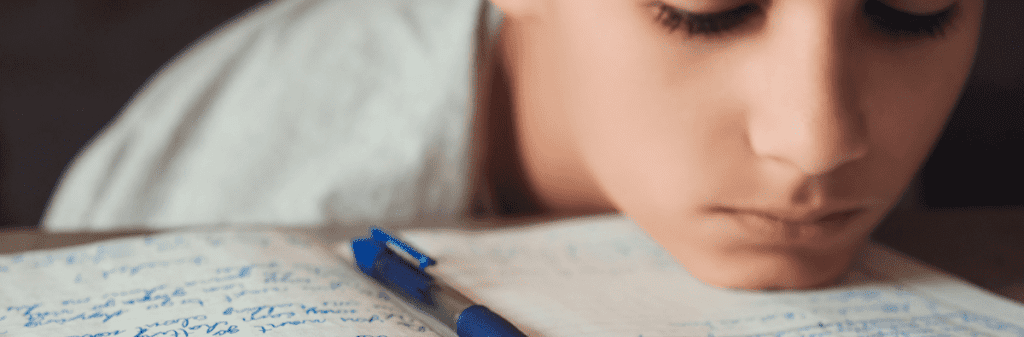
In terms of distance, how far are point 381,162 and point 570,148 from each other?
160 mm

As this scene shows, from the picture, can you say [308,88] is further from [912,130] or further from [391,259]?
[912,130]

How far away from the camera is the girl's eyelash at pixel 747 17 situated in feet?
1.10

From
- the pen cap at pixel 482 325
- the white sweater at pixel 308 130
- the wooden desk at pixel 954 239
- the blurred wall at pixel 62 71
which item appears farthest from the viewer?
the blurred wall at pixel 62 71

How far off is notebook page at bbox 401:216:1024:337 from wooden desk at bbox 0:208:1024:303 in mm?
52

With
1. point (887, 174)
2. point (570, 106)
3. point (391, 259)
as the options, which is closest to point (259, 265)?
point (391, 259)

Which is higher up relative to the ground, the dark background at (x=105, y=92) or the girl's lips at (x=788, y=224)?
the dark background at (x=105, y=92)

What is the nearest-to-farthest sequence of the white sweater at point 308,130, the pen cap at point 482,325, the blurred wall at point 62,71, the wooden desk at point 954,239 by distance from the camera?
the pen cap at point 482,325, the wooden desk at point 954,239, the white sweater at point 308,130, the blurred wall at point 62,71

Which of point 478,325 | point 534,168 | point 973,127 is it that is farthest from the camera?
point 973,127

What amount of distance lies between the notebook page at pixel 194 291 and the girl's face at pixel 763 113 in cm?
15

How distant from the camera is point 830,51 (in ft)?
1.03

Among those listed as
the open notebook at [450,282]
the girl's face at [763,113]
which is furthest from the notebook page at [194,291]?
the girl's face at [763,113]

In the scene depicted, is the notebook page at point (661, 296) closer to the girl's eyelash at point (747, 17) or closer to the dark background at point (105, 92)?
the girl's eyelash at point (747, 17)

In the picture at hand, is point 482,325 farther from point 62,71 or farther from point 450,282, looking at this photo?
point 62,71

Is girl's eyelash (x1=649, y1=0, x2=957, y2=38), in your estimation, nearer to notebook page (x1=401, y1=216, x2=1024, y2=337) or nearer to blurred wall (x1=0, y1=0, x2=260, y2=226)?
notebook page (x1=401, y1=216, x2=1024, y2=337)
